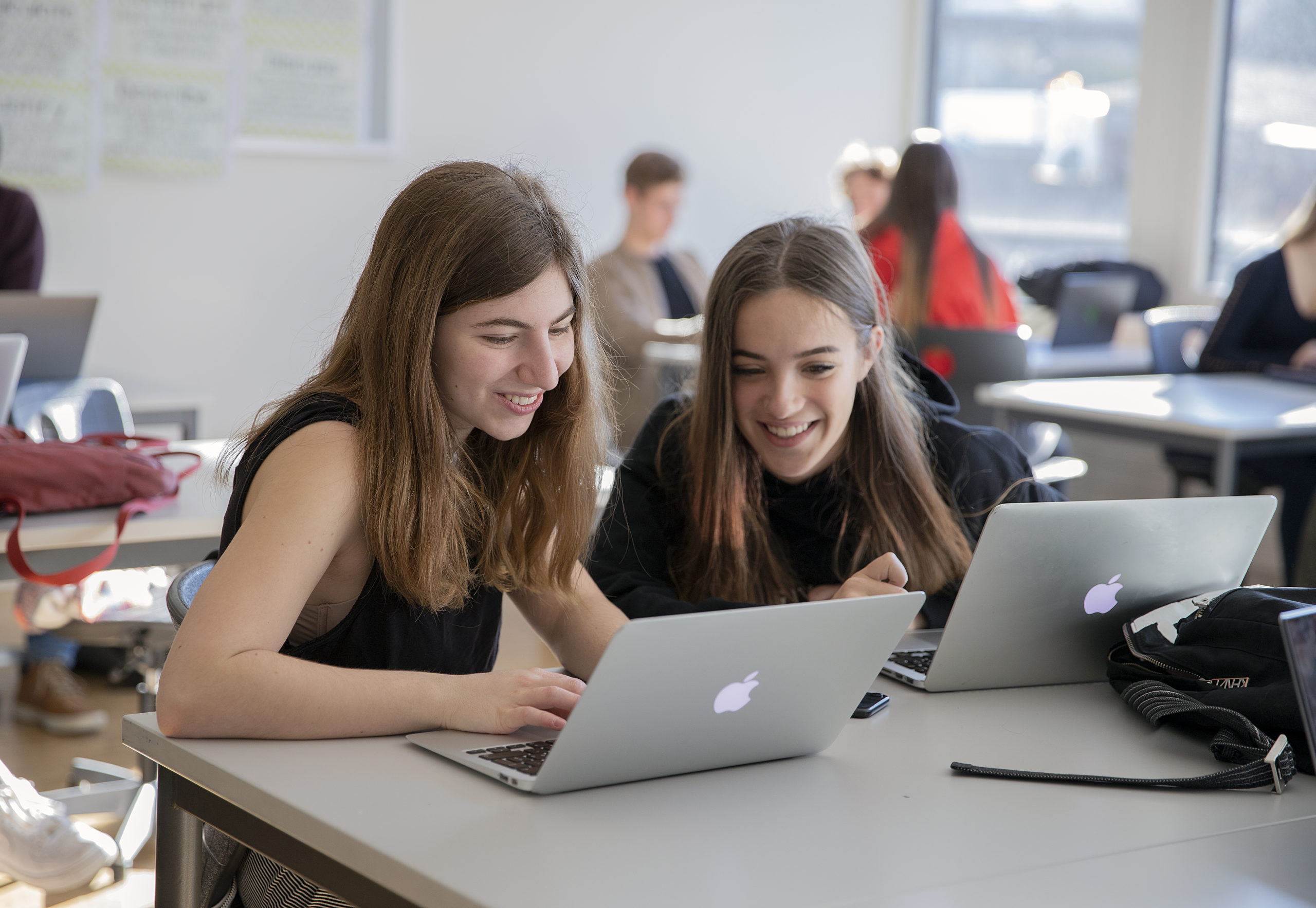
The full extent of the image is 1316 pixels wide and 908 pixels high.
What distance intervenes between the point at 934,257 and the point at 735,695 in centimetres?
291

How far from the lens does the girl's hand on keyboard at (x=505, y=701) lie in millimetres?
1104

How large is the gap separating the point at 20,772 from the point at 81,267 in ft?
6.92

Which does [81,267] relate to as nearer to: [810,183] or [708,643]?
[810,183]

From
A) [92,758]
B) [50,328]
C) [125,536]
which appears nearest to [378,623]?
[125,536]

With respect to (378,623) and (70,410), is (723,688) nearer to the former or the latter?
(378,623)

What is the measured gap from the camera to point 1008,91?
19.0 ft

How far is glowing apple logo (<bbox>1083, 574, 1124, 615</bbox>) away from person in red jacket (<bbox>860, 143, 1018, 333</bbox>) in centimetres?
232

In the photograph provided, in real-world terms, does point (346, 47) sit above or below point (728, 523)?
above

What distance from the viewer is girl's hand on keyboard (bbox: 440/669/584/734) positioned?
1104 millimetres

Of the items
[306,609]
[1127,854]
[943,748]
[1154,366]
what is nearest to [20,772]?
[306,609]

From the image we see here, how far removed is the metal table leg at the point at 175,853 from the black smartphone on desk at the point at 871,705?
576 millimetres

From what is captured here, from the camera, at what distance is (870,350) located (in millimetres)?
1650

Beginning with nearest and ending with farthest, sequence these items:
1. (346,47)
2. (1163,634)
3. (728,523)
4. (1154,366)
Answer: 1. (1163,634)
2. (728,523)
3. (1154,366)
4. (346,47)

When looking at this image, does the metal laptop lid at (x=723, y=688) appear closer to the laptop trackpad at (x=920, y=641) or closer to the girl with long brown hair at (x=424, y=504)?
the girl with long brown hair at (x=424, y=504)
